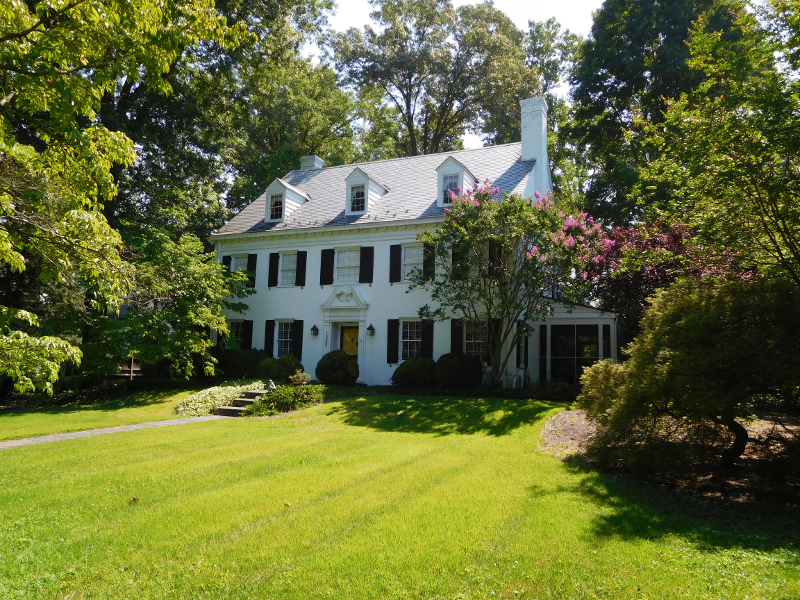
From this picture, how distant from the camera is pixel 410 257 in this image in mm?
17859

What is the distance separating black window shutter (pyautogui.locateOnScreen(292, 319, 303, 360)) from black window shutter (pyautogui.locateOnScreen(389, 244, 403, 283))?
3.91 m

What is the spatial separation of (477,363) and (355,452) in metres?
8.31

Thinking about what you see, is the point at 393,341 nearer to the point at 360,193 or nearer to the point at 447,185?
the point at 447,185

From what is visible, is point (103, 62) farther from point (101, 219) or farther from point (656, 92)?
point (656, 92)

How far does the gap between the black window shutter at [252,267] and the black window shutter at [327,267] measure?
2961mm

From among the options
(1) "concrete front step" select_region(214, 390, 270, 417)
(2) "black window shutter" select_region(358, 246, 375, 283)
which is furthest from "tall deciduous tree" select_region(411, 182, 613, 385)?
(1) "concrete front step" select_region(214, 390, 270, 417)

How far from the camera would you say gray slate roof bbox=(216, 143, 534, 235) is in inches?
728

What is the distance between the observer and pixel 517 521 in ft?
15.9

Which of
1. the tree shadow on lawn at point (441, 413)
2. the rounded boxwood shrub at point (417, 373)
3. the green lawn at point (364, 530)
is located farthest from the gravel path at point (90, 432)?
the rounded boxwood shrub at point (417, 373)

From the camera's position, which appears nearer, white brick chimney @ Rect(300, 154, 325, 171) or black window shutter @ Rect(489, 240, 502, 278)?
black window shutter @ Rect(489, 240, 502, 278)

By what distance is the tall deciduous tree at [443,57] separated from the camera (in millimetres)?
28172

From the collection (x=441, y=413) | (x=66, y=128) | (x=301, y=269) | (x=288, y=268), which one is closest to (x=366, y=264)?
(x=301, y=269)

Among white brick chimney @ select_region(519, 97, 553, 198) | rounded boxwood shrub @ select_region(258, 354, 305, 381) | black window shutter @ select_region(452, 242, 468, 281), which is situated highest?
white brick chimney @ select_region(519, 97, 553, 198)

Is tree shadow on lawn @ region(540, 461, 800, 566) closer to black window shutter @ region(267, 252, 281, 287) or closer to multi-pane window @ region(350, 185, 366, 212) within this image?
multi-pane window @ region(350, 185, 366, 212)
